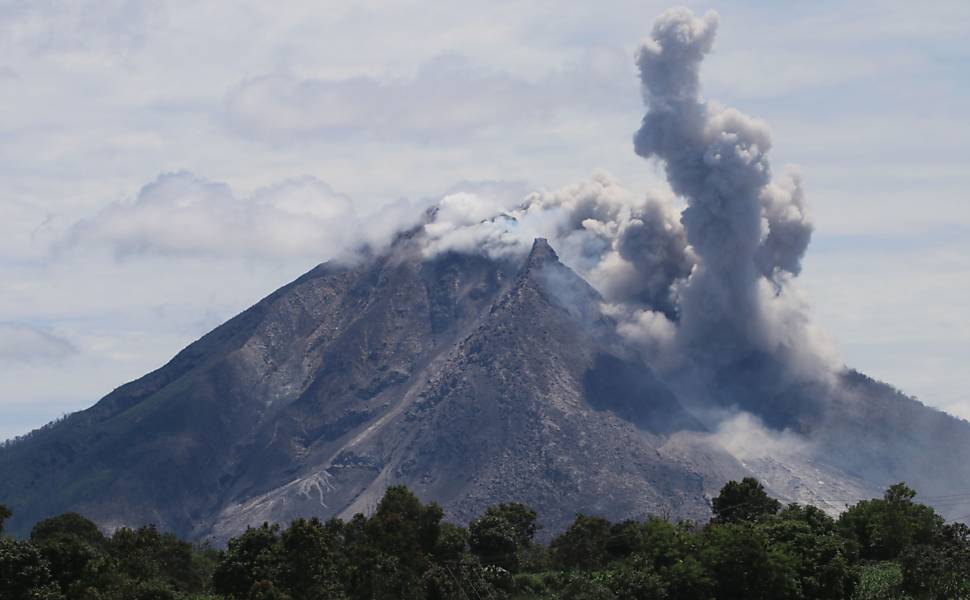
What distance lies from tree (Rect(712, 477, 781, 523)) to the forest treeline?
45.1ft

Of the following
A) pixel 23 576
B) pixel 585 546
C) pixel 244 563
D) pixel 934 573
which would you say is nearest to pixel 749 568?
pixel 934 573

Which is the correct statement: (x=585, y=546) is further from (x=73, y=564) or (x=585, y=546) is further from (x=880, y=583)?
(x=73, y=564)

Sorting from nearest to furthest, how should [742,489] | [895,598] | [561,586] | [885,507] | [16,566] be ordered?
[16,566], [895,598], [561,586], [885,507], [742,489]

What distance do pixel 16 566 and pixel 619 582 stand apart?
5378 cm

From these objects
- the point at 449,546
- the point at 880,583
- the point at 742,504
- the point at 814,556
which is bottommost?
the point at 880,583

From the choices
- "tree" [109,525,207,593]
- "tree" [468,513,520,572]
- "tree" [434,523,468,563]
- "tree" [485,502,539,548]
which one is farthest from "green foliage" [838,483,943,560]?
"tree" [109,525,207,593]

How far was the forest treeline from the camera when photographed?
13188 cm

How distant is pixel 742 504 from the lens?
18938cm

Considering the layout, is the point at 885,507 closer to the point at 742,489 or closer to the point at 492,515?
the point at 742,489

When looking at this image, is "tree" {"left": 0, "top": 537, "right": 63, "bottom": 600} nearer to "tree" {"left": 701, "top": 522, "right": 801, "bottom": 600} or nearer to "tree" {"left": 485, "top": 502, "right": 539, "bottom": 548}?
"tree" {"left": 701, "top": 522, "right": 801, "bottom": 600}

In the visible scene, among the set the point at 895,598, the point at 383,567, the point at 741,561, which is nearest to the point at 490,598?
the point at 383,567

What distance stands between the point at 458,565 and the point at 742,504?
52.7 meters

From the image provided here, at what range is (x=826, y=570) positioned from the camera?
14388 centimetres

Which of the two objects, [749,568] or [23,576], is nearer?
[23,576]
